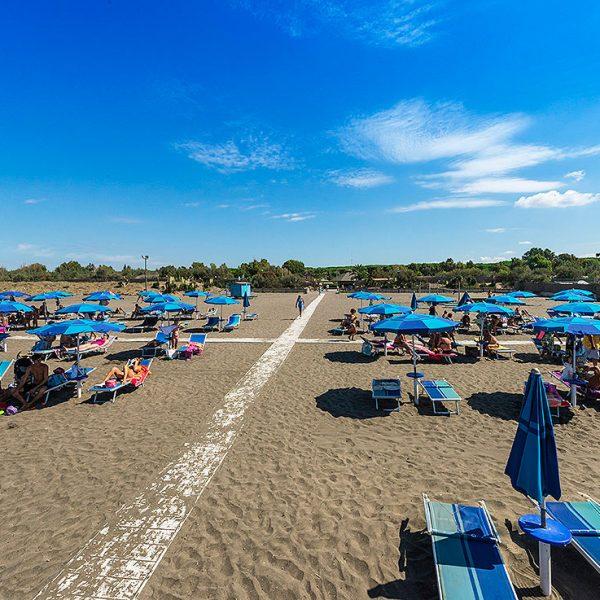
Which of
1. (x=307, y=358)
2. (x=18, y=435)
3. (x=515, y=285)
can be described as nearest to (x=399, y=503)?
(x=18, y=435)

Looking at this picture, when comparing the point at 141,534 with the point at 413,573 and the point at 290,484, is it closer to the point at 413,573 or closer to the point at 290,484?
the point at 290,484

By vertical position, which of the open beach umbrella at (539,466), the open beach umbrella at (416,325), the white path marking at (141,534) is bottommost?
the white path marking at (141,534)

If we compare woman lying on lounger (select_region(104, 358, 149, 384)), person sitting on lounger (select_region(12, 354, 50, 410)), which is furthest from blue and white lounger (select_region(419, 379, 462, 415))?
person sitting on lounger (select_region(12, 354, 50, 410))

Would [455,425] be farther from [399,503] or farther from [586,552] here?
[586,552]

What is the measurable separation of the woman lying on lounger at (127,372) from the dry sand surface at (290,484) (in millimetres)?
491

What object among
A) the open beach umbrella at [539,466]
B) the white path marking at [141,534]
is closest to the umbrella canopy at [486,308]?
the white path marking at [141,534]

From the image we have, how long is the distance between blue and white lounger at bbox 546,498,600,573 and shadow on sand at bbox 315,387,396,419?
3.94 m

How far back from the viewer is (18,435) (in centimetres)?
726

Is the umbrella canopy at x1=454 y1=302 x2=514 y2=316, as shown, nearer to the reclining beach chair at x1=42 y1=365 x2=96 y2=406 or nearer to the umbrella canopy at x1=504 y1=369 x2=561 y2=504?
the umbrella canopy at x1=504 y1=369 x2=561 y2=504

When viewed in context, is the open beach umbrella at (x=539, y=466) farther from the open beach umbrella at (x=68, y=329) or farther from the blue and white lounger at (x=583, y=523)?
the open beach umbrella at (x=68, y=329)

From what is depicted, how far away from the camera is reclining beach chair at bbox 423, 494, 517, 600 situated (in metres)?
3.28

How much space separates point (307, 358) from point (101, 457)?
783 centimetres

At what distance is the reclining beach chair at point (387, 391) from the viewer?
27.1 feet

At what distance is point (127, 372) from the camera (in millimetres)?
9836
